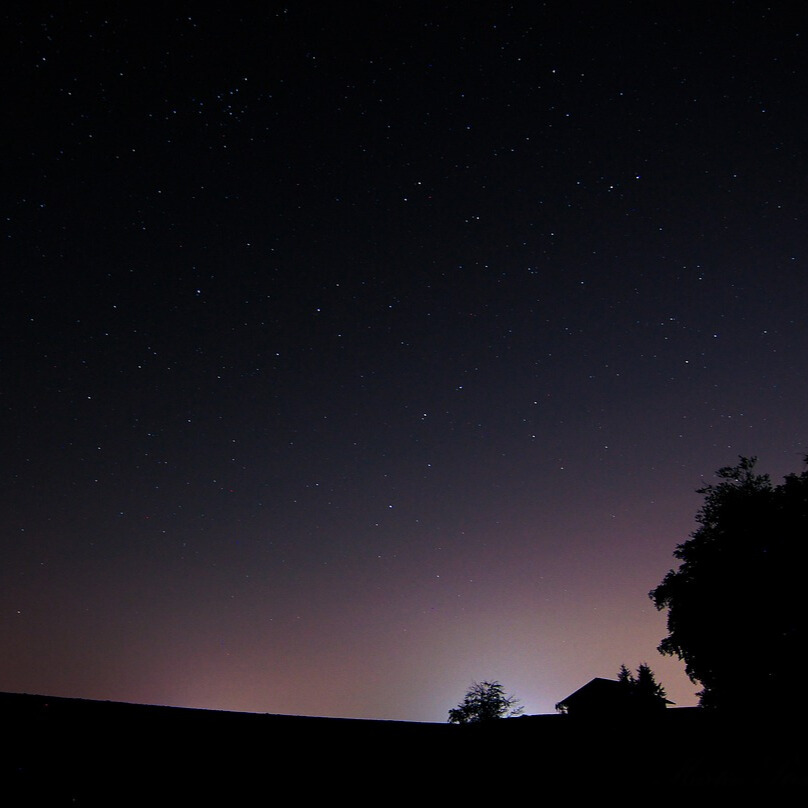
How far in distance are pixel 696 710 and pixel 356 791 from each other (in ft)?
18.1

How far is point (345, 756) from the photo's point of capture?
23.6 feet

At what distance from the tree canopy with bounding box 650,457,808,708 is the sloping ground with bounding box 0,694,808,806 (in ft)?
69.5

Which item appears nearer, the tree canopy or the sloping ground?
the sloping ground

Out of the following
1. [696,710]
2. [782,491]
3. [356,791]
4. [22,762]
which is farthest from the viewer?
[782,491]

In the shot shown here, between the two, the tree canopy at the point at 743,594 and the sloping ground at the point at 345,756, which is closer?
the sloping ground at the point at 345,756

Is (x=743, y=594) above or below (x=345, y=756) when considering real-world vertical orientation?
above

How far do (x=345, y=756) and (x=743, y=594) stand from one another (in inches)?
1013

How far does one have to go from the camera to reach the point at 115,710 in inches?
236

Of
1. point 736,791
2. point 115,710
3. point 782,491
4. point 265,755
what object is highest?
point 782,491

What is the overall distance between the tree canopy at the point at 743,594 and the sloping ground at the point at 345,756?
2119cm

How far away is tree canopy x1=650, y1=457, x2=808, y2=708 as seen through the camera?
25.9 metres

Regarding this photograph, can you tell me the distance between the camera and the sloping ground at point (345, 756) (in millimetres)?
5691

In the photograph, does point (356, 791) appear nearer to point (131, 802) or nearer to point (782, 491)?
point (131, 802)

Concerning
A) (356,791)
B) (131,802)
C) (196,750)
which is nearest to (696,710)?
(356,791)
